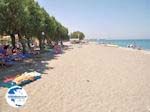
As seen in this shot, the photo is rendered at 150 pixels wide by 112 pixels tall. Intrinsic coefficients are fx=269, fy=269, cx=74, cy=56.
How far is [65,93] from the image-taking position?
37.0 ft

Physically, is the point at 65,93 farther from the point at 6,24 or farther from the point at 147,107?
the point at 6,24

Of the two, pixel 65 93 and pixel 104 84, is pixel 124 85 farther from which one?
pixel 65 93

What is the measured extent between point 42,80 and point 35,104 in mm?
4748

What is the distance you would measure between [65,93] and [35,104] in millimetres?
2064

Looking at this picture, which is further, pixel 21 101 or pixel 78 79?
pixel 78 79

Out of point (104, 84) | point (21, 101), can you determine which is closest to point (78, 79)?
point (104, 84)

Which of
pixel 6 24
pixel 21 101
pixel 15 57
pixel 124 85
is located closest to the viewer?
pixel 21 101

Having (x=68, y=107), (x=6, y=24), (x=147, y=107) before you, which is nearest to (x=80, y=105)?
(x=68, y=107)

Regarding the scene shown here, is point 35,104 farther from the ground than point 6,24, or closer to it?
closer to it

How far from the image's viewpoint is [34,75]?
1445 cm

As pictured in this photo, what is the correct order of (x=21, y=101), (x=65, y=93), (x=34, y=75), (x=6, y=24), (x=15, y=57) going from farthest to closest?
1. (x=15, y=57)
2. (x=6, y=24)
3. (x=34, y=75)
4. (x=65, y=93)
5. (x=21, y=101)

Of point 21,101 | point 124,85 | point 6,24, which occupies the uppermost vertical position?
point 6,24

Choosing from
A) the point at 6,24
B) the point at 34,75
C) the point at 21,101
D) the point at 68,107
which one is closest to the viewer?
the point at 21,101

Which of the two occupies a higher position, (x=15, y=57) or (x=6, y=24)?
(x=6, y=24)
